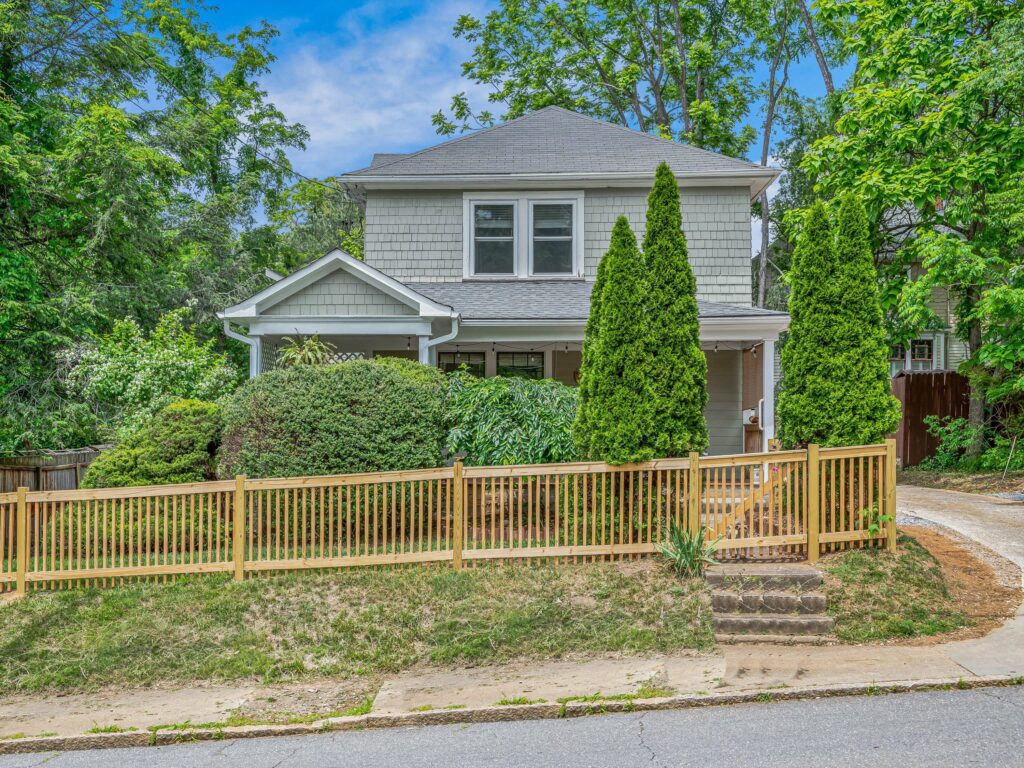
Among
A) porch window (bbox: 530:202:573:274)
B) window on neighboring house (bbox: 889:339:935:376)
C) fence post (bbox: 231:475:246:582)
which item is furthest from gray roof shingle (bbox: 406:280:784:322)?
window on neighboring house (bbox: 889:339:935:376)

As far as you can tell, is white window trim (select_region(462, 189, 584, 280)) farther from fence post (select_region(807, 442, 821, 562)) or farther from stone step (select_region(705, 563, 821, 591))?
stone step (select_region(705, 563, 821, 591))

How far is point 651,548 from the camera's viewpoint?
779cm

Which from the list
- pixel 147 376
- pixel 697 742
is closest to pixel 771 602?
pixel 697 742

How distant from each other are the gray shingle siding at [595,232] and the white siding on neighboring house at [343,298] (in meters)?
2.73

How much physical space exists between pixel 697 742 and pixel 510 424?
5.22 m

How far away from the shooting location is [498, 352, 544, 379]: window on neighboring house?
15.0m

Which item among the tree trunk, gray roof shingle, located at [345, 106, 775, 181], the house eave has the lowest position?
the house eave

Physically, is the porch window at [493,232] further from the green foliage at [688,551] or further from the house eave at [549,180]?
the green foliage at [688,551]

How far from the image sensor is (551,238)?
580 inches

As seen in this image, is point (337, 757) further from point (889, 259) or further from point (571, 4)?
point (571, 4)

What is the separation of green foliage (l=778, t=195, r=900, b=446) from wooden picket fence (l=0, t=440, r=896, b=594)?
17.2 inches

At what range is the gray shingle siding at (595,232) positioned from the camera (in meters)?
14.6

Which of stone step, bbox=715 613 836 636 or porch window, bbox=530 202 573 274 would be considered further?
porch window, bbox=530 202 573 274

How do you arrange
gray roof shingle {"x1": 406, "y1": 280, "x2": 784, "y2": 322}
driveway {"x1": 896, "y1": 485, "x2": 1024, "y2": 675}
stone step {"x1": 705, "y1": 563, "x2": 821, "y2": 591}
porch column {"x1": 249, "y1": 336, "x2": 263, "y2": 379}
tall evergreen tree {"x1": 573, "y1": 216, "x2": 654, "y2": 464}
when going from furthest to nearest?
gray roof shingle {"x1": 406, "y1": 280, "x2": 784, "y2": 322} → porch column {"x1": 249, "y1": 336, "x2": 263, "y2": 379} → tall evergreen tree {"x1": 573, "y1": 216, "x2": 654, "y2": 464} → stone step {"x1": 705, "y1": 563, "x2": 821, "y2": 591} → driveway {"x1": 896, "y1": 485, "x2": 1024, "y2": 675}
